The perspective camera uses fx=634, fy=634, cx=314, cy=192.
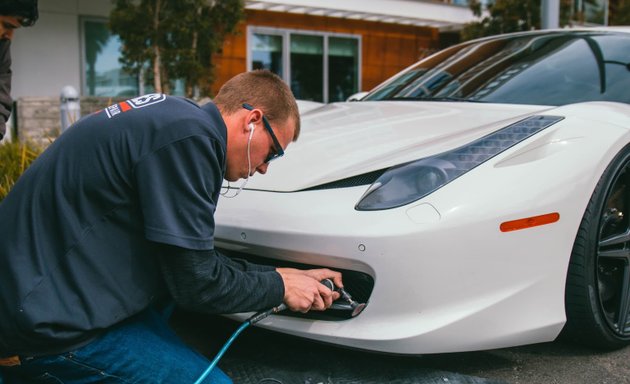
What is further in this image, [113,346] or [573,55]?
[573,55]

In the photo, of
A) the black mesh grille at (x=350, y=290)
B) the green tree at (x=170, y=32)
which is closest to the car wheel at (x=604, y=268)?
the black mesh grille at (x=350, y=290)

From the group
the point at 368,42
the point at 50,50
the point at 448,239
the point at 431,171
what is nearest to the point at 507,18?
the point at 368,42

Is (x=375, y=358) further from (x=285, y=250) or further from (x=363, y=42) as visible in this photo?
(x=363, y=42)

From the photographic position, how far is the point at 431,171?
214 cm

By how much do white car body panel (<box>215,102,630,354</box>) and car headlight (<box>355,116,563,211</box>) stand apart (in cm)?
3

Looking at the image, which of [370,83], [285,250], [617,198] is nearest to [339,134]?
[285,250]

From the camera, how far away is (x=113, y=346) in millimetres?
1656

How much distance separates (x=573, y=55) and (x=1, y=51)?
2622 millimetres

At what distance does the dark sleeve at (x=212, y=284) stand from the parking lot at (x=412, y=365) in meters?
0.52

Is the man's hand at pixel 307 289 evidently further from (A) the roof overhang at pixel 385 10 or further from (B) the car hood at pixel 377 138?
(A) the roof overhang at pixel 385 10

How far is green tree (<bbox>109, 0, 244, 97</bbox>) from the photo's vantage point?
912 centimetres

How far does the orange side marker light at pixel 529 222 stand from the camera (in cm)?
200

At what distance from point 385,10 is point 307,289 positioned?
1255cm

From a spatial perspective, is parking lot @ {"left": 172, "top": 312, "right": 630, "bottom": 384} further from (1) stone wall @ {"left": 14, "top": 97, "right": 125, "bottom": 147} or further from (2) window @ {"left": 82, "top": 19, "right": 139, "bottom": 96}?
(2) window @ {"left": 82, "top": 19, "right": 139, "bottom": 96}
